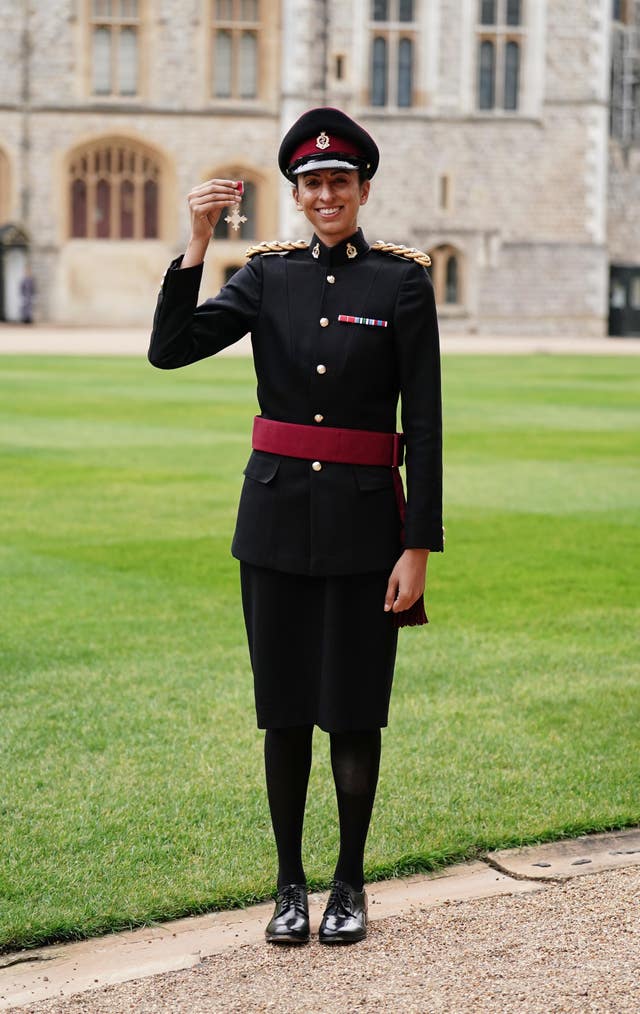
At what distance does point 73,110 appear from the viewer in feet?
132

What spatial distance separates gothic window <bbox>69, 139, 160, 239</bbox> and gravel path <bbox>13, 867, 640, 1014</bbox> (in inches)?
1518

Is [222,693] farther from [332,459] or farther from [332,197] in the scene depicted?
[332,197]

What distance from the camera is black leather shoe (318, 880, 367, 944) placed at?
346 centimetres

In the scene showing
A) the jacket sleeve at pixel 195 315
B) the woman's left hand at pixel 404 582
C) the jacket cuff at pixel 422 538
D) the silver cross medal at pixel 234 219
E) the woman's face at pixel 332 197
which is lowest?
the woman's left hand at pixel 404 582

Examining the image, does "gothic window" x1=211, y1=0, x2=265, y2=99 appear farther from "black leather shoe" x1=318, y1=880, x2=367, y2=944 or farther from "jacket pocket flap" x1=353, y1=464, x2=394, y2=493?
"black leather shoe" x1=318, y1=880, x2=367, y2=944

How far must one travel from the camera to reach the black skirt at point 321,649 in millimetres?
3568

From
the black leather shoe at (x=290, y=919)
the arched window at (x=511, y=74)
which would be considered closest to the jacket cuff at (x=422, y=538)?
the black leather shoe at (x=290, y=919)

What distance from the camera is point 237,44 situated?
1617 inches

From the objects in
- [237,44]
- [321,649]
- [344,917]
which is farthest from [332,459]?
[237,44]

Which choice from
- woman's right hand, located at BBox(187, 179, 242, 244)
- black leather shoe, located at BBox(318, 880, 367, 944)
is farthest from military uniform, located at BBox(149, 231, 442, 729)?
black leather shoe, located at BBox(318, 880, 367, 944)

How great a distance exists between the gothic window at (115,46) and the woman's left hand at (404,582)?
39147mm

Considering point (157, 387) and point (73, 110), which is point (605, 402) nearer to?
point (157, 387)

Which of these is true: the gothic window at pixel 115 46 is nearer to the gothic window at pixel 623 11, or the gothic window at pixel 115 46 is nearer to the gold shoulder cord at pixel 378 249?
the gothic window at pixel 623 11

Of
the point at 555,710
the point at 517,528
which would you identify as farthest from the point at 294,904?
the point at 517,528
